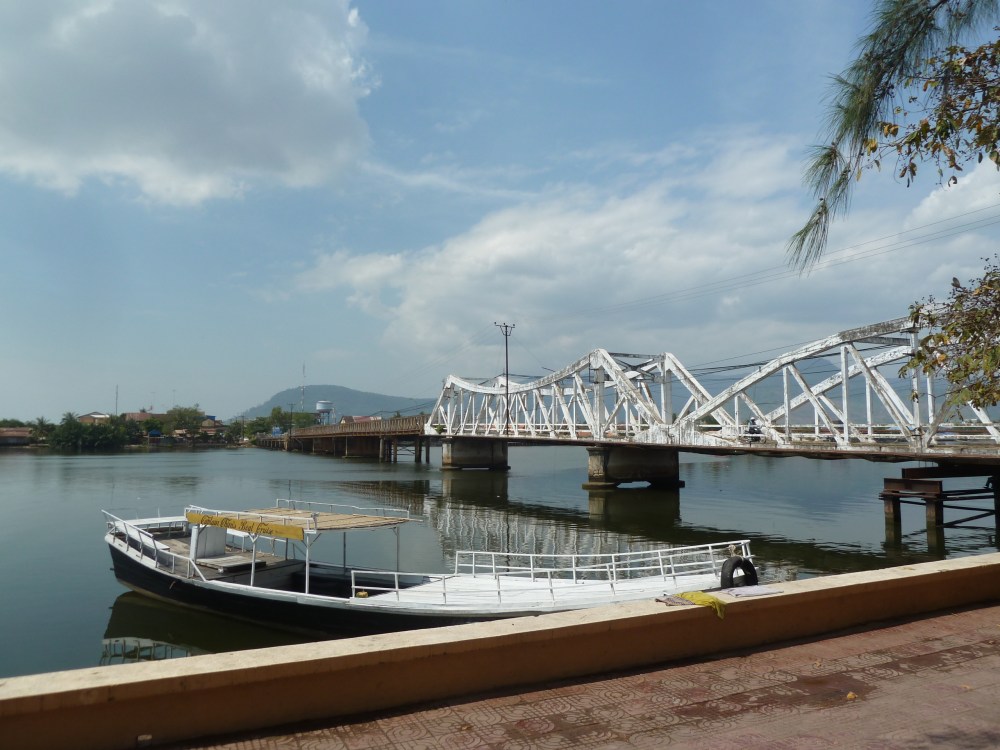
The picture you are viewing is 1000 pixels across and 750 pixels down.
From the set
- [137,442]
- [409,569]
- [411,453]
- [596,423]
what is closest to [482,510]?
[596,423]

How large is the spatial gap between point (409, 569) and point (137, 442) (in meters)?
148

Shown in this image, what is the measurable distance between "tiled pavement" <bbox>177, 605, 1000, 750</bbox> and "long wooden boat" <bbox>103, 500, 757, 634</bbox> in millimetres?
6564

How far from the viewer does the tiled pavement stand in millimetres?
5137

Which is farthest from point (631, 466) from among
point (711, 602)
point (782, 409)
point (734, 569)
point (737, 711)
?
point (737, 711)

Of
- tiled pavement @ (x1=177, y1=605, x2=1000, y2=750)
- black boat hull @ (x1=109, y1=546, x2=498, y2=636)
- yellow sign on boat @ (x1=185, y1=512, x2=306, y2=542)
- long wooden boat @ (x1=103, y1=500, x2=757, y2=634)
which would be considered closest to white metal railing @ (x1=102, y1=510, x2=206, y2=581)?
long wooden boat @ (x1=103, y1=500, x2=757, y2=634)

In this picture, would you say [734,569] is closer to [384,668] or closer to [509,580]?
[509,580]

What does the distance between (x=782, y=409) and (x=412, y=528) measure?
78.2 ft

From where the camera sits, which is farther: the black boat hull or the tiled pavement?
the black boat hull

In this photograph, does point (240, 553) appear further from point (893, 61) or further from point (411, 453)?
point (411, 453)

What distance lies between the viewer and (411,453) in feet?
482

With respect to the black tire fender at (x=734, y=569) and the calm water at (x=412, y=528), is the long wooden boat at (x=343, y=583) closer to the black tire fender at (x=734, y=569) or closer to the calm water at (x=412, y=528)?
the black tire fender at (x=734, y=569)

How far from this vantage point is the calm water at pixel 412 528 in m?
18.5

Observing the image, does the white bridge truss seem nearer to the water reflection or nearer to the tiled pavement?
the tiled pavement

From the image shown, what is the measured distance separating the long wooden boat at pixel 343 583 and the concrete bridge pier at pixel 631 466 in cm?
3672
